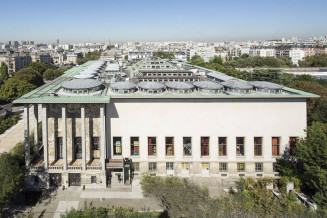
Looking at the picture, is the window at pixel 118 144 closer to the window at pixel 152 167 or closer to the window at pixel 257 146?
the window at pixel 152 167

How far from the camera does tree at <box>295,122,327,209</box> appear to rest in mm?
22219

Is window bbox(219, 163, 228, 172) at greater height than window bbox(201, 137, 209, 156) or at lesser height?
lesser

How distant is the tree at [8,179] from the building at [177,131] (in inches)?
150

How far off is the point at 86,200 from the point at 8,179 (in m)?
7.53

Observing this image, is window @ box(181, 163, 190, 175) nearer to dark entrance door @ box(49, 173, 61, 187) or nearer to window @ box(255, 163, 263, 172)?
window @ box(255, 163, 263, 172)

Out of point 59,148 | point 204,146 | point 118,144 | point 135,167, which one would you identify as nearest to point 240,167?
point 204,146

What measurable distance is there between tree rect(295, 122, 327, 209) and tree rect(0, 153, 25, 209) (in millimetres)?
27261

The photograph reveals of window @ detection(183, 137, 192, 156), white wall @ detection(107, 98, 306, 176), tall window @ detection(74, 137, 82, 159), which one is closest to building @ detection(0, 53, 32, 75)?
tall window @ detection(74, 137, 82, 159)

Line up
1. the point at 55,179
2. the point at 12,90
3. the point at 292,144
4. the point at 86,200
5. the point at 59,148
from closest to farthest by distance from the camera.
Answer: the point at 86,200, the point at 55,179, the point at 59,148, the point at 292,144, the point at 12,90

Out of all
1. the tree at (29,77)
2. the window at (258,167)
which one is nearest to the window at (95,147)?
the window at (258,167)

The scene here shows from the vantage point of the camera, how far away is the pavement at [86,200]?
24188 mm

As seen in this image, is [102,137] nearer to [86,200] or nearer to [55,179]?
[86,200]

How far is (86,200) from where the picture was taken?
2570cm

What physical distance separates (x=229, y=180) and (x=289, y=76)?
53016 mm
